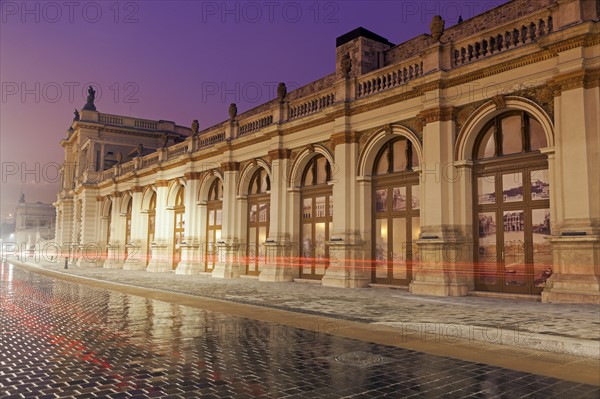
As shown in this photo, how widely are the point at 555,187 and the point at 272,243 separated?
11.6 meters

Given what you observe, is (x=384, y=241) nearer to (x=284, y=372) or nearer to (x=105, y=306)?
(x=105, y=306)

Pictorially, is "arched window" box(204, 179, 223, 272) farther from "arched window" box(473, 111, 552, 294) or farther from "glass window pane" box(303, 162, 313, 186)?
"arched window" box(473, 111, 552, 294)

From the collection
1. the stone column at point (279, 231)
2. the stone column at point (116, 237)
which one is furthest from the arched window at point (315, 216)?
the stone column at point (116, 237)

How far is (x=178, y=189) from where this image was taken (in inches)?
1217

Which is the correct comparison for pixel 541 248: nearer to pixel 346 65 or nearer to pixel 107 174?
pixel 346 65

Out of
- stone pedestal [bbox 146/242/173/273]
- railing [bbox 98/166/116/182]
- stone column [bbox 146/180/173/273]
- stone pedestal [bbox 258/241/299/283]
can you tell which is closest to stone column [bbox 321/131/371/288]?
stone pedestal [bbox 258/241/299/283]

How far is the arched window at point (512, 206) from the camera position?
1352 centimetres

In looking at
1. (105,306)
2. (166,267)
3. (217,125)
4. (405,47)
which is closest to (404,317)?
(105,306)

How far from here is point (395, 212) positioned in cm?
1745

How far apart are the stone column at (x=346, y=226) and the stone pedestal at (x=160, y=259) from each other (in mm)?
14750

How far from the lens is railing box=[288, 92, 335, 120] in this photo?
19.7 m

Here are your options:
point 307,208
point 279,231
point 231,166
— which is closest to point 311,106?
point 307,208

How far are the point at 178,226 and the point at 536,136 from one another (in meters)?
22.0

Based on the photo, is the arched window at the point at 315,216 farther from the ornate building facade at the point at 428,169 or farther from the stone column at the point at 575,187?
the stone column at the point at 575,187
